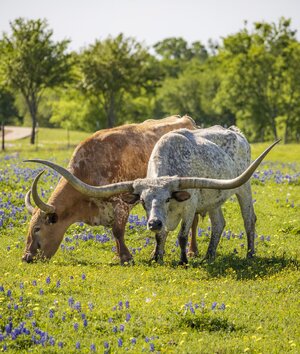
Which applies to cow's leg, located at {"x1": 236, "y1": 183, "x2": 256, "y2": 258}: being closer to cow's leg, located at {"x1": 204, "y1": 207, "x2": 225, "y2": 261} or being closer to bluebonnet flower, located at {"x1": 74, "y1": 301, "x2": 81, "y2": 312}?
cow's leg, located at {"x1": 204, "y1": 207, "x2": 225, "y2": 261}

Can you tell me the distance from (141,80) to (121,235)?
161 feet

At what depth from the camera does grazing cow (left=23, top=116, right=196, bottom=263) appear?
12.8 metres

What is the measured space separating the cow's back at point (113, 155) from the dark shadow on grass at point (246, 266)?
92.2 inches

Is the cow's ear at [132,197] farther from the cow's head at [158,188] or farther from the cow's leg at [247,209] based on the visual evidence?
the cow's leg at [247,209]

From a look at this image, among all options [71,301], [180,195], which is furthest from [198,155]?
[71,301]

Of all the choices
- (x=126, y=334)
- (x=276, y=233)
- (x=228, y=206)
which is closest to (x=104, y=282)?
(x=126, y=334)

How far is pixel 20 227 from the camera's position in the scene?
50.2 feet

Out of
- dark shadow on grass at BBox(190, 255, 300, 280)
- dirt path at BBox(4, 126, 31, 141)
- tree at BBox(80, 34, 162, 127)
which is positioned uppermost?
tree at BBox(80, 34, 162, 127)

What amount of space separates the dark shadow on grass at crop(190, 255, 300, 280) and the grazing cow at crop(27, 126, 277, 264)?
478 millimetres

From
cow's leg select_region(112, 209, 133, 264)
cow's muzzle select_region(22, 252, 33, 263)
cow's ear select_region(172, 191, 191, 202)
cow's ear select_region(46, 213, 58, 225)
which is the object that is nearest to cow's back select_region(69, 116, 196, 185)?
cow's leg select_region(112, 209, 133, 264)

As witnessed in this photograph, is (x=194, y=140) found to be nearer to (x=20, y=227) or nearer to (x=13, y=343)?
(x=20, y=227)

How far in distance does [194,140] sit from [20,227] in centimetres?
482

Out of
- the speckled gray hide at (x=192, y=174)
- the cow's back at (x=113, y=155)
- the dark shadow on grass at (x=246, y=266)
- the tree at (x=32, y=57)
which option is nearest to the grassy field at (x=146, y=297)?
the dark shadow on grass at (x=246, y=266)

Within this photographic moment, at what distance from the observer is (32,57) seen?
5412cm
